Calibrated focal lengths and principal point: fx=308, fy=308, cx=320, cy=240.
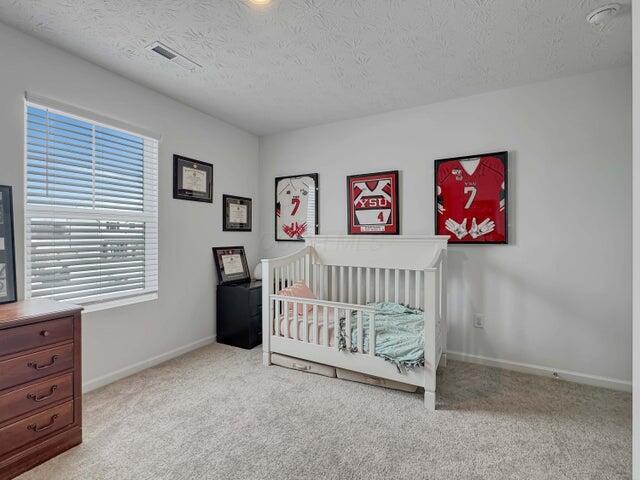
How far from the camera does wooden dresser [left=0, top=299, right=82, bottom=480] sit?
140cm

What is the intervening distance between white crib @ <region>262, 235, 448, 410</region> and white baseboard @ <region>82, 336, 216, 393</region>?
84 centimetres

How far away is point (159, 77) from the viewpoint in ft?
7.75

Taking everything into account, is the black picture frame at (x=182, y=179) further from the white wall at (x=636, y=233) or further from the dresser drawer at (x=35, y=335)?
the white wall at (x=636, y=233)

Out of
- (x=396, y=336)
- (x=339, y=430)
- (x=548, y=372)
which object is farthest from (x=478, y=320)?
(x=339, y=430)

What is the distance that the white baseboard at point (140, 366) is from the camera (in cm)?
219

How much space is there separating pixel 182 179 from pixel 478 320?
2921mm

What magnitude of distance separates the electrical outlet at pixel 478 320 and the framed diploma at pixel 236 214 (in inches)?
99.4

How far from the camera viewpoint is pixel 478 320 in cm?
266

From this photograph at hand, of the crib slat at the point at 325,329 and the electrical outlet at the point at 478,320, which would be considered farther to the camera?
the electrical outlet at the point at 478,320

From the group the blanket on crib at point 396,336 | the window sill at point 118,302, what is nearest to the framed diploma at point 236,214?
the window sill at point 118,302

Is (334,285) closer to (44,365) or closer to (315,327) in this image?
(315,327)

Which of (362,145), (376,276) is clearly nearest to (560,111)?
(362,145)

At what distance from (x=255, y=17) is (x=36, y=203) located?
176 cm

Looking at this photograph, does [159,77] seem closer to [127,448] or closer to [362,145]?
[362,145]
